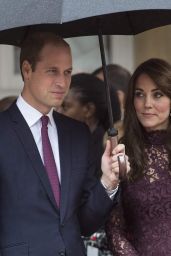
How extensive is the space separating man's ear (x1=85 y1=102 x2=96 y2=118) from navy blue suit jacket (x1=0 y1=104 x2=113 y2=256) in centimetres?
144

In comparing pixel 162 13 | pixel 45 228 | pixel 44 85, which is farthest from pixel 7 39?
pixel 45 228

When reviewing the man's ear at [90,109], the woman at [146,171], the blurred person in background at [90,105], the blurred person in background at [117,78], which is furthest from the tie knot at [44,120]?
the blurred person in background at [117,78]

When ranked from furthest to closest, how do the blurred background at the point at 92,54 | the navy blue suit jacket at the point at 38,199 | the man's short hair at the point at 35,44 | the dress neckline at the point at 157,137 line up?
the blurred background at the point at 92,54 < the dress neckline at the point at 157,137 < the man's short hair at the point at 35,44 < the navy blue suit jacket at the point at 38,199

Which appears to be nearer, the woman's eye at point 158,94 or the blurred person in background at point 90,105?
the woman's eye at point 158,94

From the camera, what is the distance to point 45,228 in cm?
348

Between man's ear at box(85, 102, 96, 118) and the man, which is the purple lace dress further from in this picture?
man's ear at box(85, 102, 96, 118)

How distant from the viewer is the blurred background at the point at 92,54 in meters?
7.41

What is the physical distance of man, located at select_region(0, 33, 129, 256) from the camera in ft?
11.3

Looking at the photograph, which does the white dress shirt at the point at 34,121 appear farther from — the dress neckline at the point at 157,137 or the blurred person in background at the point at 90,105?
the blurred person in background at the point at 90,105

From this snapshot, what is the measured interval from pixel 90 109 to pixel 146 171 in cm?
140

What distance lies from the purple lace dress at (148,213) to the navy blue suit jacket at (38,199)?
0.18 metres

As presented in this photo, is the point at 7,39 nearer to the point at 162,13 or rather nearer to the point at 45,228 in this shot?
the point at 162,13

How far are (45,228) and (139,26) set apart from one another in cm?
138

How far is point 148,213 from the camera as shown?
3760mm
